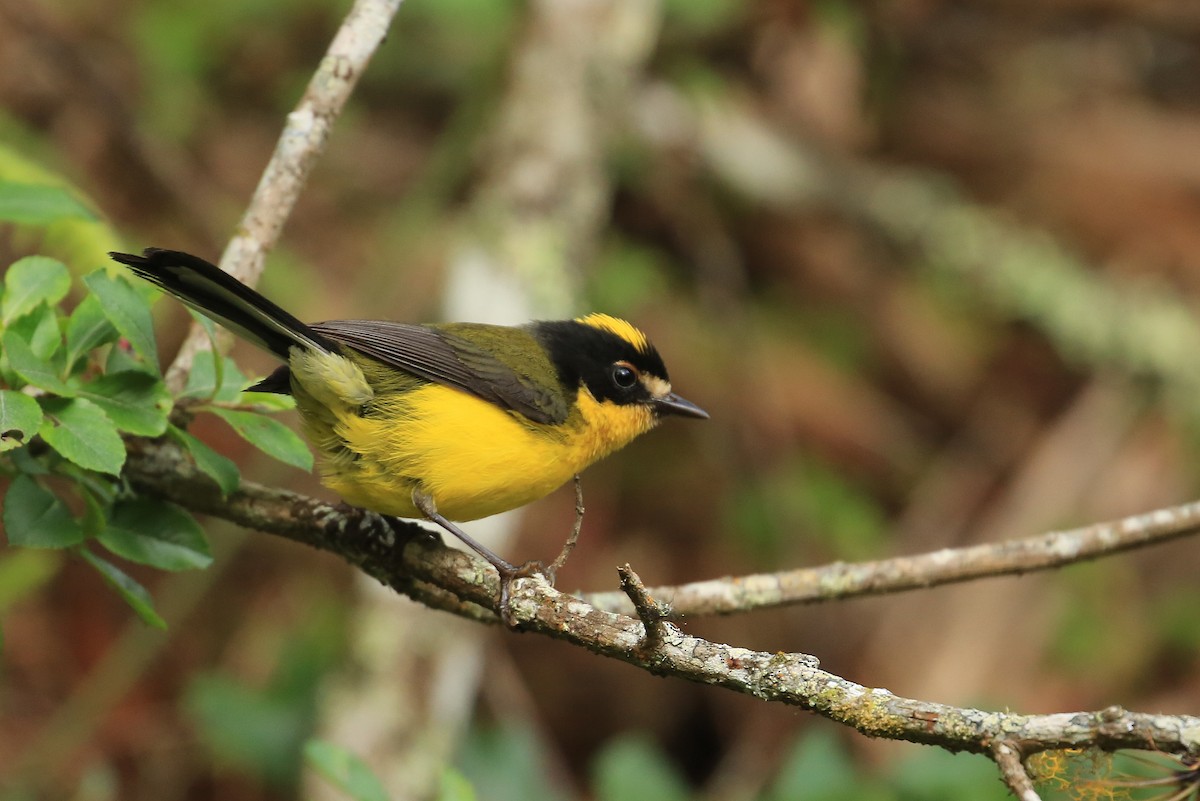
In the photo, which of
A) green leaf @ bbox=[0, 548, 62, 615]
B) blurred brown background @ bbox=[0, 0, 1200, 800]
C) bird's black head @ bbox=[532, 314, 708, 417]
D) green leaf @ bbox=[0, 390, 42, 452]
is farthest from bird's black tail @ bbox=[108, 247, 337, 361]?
blurred brown background @ bbox=[0, 0, 1200, 800]

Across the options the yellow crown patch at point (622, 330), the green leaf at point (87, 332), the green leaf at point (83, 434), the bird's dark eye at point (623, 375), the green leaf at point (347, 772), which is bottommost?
the green leaf at point (347, 772)

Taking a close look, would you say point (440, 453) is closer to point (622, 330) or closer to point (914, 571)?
point (622, 330)

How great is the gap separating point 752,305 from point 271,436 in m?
5.53

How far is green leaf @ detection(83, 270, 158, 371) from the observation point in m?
2.54

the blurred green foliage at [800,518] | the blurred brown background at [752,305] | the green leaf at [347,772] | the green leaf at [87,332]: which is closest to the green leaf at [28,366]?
the green leaf at [87,332]

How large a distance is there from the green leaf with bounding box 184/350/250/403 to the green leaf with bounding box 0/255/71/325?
0.34 meters

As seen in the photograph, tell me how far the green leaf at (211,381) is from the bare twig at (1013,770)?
1810 millimetres

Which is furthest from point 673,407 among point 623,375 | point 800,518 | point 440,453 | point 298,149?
point 800,518

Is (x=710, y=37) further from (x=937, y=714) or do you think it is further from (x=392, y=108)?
(x=937, y=714)

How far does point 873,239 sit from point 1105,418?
6.00ft

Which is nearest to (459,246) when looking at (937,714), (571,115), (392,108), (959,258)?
(571,115)

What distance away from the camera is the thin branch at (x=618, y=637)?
6.58ft

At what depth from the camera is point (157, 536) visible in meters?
2.78

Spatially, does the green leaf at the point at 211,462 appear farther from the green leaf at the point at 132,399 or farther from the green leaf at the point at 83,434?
the green leaf at the point at 83,434
